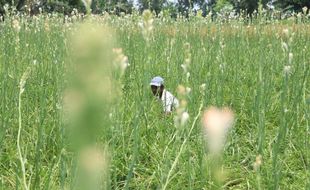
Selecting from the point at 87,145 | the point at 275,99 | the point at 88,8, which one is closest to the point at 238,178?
the point at 275,99

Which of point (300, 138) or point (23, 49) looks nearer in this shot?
point (300, 138)

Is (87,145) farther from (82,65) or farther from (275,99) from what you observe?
(275,99)

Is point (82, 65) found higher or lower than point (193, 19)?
higher

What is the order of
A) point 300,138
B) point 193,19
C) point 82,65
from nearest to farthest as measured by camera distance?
point 82,65 < point 300,138 < point 193,19

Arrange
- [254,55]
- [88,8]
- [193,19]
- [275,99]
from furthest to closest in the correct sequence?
1. [193,19]
2. [254,55]
3. [275,99]
4. [88,8]

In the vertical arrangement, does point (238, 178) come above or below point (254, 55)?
below

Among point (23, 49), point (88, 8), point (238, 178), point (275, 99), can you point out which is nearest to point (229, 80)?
point (275, 99)

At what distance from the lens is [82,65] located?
0.13 m

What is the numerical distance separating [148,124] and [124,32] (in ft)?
8.26

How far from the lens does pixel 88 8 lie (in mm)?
453

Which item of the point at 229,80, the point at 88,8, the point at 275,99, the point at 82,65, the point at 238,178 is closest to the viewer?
the point at 82,65

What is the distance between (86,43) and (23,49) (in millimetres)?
3741

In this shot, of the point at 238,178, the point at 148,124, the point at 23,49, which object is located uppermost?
the point at 23,49

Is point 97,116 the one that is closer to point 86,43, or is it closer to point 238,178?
point 86,43
